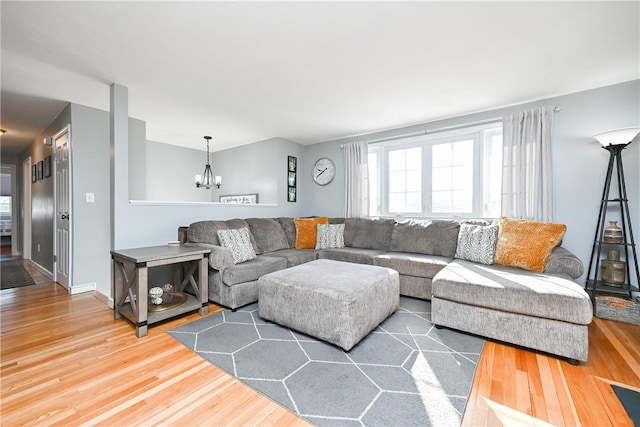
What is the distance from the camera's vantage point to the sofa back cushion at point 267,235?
11.8 feet

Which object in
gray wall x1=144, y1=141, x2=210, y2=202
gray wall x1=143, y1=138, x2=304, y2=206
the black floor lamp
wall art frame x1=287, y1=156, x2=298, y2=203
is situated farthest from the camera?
gray wall x1=144, y1=141, x2=210, y2=202

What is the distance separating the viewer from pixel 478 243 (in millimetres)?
2855

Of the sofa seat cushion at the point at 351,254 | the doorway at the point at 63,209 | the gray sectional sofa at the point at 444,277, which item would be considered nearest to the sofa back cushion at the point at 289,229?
the gray sectional sofa at the point at 444,277

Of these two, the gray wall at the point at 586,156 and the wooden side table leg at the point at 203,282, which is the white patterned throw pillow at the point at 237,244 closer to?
the wooden side table leg at the point at 203,282

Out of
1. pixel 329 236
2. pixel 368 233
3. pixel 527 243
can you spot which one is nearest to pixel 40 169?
pixel 329 236

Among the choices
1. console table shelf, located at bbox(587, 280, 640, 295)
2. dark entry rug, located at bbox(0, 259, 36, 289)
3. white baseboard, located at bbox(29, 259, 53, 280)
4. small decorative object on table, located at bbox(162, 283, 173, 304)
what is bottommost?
dark entry rug, located at bbox(0, 259, 36, 289)

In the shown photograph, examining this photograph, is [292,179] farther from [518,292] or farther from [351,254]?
[518,292]

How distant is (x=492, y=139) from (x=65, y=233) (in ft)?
18.1

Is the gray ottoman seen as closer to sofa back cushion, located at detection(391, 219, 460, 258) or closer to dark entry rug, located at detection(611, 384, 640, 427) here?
sofa back cushion, located at detection(391, 219, 460, 258)

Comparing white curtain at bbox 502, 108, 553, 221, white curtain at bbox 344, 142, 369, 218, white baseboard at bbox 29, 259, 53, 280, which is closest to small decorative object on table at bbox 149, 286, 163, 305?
white baseboard at bbox 29, 259, 53, 280

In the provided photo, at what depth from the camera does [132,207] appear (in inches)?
110

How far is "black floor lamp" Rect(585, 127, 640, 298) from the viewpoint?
7.82 feet

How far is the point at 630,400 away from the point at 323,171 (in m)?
4.20

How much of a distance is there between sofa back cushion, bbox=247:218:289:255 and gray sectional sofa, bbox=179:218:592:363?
0.01 m
